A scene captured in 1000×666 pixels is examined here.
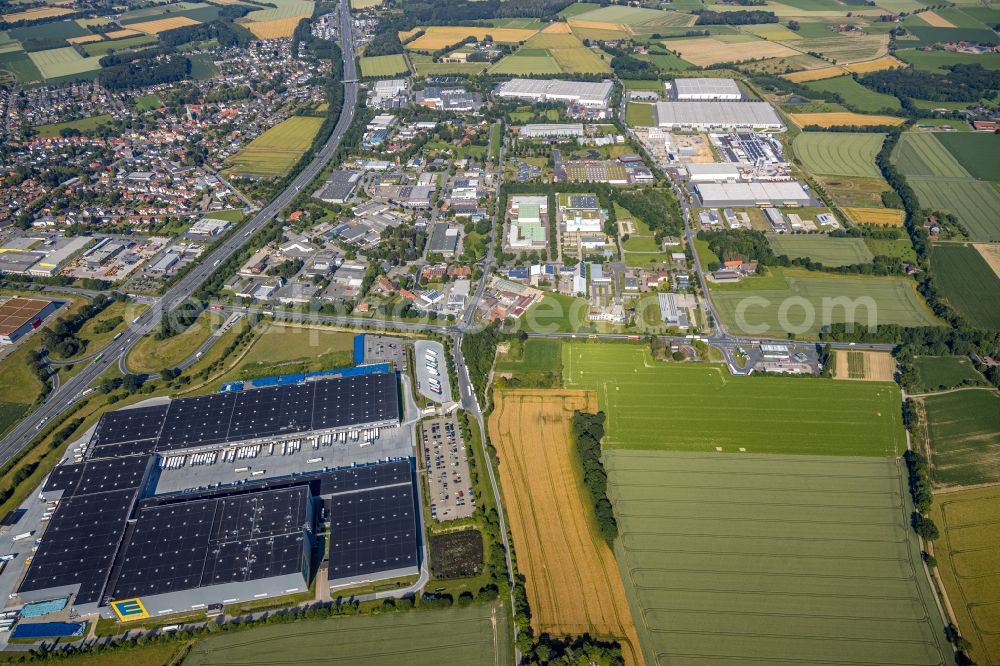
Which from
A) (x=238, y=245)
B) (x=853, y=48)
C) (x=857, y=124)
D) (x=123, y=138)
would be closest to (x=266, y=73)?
(x=123, y=138)

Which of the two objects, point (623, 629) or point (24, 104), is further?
point (24, 104)

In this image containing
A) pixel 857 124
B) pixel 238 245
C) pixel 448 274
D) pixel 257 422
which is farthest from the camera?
pixel 857 124

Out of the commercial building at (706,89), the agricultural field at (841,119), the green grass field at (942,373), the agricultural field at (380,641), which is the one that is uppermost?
the commercial building at (706,89)

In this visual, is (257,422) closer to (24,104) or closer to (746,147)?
(746,147)

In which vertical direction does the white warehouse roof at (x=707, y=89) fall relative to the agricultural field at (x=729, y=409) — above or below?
above

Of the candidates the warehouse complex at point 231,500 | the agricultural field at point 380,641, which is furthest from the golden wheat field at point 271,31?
the agricultural field at point 380,641

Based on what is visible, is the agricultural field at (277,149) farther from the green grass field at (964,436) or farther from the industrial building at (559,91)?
the green grass field at (964,436)
